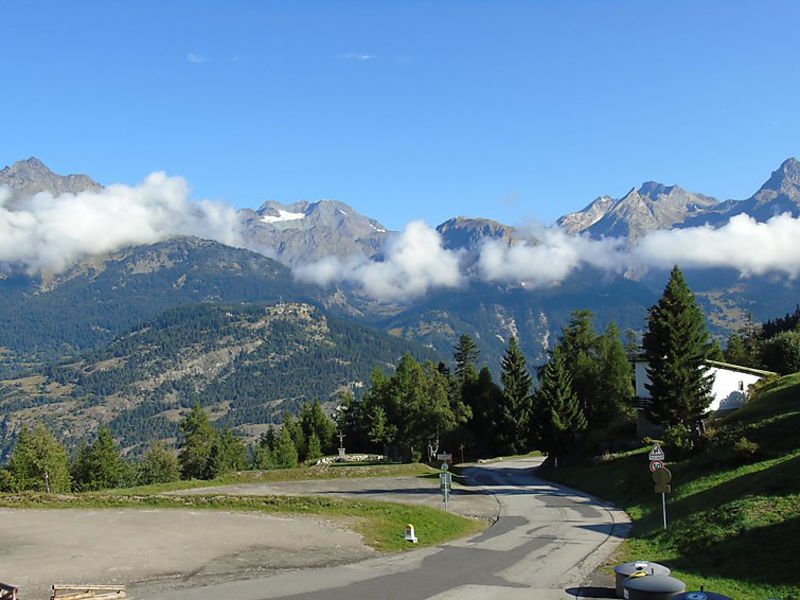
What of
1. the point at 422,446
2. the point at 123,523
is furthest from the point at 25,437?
the point at 123,523

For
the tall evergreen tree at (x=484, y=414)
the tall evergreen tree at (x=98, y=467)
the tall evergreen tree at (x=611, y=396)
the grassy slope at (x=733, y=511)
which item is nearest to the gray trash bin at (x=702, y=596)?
the grassy slope at (x=733, y=511)

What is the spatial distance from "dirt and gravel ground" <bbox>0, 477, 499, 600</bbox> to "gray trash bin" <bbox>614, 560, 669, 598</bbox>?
37.0 ft

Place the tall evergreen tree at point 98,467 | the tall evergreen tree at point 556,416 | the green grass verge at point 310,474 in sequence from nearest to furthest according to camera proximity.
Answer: the green grass verge at point 310,474 < the tall evergreen tree at point 556,416 < the tall evergreen tree at point 98,467

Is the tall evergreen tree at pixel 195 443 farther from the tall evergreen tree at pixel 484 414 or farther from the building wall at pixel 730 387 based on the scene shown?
the building wall at pixel 730 387

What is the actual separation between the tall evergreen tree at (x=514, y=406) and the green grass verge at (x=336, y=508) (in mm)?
→ 55784

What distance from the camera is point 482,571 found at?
2641 centimetres

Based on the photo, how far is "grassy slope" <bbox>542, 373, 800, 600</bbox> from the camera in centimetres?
2230

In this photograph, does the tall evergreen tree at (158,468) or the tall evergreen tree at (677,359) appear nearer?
the tall evergreen tree at (677,359)

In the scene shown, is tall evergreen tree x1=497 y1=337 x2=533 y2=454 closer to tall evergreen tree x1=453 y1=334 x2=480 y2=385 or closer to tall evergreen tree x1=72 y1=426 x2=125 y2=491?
tall evergreen tree x1=453 y1=334 x2=480 y2=385

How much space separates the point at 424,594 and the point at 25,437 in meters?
87.6

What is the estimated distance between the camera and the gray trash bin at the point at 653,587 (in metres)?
18.6

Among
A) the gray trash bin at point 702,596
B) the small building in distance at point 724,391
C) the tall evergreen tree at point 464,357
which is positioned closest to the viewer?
the gray trash bin at point 702,596

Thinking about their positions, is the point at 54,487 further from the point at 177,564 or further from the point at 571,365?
the point at 177,564

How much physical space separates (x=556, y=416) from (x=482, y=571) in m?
45.6
